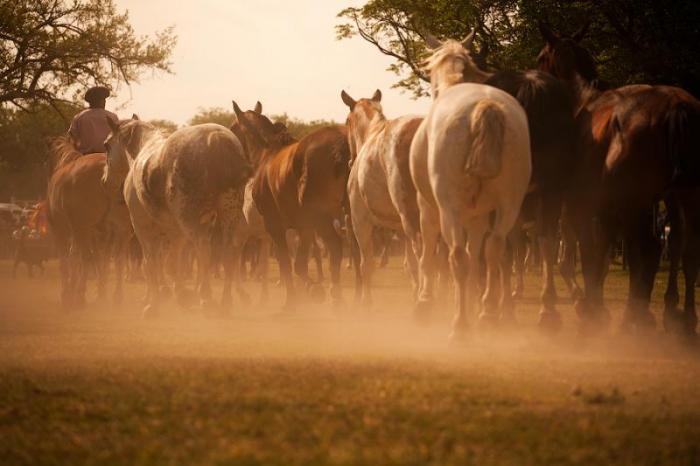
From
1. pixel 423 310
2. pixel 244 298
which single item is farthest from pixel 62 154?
pixel 423 310

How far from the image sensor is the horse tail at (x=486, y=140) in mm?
9266

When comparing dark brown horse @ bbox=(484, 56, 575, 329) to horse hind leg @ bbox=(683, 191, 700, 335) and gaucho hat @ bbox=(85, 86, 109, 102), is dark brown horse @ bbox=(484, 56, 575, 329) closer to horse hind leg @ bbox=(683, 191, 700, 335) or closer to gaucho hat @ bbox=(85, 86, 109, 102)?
horse hind leg @ bbox=(683, 191, 700, 335)

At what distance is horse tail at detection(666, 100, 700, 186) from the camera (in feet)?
31.6

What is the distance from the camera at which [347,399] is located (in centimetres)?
655

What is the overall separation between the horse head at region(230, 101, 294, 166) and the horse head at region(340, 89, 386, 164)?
10.1 ft

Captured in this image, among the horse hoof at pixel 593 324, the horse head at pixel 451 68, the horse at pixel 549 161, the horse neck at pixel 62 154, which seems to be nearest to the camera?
the horse hoof at pixel 593 324

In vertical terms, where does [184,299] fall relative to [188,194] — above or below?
below

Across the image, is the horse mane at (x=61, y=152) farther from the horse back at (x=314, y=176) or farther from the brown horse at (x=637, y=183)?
the brown horse at (x=637, y=183)

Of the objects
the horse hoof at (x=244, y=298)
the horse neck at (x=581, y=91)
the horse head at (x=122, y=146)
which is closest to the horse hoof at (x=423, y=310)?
the horse neck at (x=581, y=91)

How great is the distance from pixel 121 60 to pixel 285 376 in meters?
30.1

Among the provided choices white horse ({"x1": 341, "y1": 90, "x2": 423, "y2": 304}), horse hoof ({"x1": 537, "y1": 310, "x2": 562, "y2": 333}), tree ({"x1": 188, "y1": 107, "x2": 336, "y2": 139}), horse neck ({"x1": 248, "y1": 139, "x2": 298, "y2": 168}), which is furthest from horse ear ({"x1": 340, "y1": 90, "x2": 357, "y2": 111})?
tree ({"x1": 188, "y1": 107, "x2": 336, "y2": 139})

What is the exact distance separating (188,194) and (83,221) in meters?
3.83

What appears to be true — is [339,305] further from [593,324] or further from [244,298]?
[593,324]

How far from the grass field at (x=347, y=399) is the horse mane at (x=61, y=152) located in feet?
22.7
